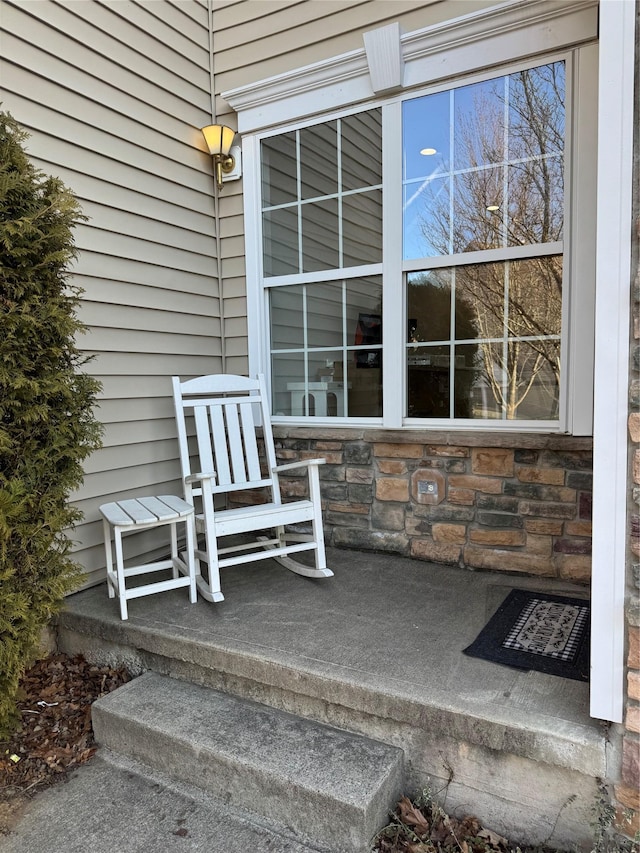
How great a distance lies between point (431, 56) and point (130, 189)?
62.2 inches

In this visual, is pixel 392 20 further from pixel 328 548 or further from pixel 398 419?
pixel 328 548

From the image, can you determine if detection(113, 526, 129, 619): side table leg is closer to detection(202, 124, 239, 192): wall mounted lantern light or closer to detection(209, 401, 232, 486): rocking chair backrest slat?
detection(209, 401, 232, 486): rocking chair backrest slat

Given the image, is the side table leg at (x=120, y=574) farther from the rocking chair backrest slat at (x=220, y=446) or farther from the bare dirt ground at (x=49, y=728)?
the rocking chair backrest slat at (x=220, y=446)

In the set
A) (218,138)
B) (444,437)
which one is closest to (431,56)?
(218,138)

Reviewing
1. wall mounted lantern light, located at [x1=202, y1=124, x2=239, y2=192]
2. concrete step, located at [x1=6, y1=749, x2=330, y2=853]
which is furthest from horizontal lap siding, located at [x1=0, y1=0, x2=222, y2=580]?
concrete step, located at [x1=6, y1=749, x2=330, y2=853]

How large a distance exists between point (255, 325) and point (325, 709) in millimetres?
2156

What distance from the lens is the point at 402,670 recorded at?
1.75 metres

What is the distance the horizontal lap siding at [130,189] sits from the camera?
7.95 feet

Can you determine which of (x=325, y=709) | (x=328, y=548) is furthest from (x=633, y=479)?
(x=328, y=548)

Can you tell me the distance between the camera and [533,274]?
260 cm

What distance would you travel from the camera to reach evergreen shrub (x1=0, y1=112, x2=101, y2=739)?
173cm

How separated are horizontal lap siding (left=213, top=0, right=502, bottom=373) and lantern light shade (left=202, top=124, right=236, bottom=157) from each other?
0.44 feet

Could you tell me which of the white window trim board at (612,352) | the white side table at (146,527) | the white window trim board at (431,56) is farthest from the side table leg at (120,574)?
the white window trim board at (431,56)

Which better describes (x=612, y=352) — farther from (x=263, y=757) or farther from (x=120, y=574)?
(x=120, y=574)
